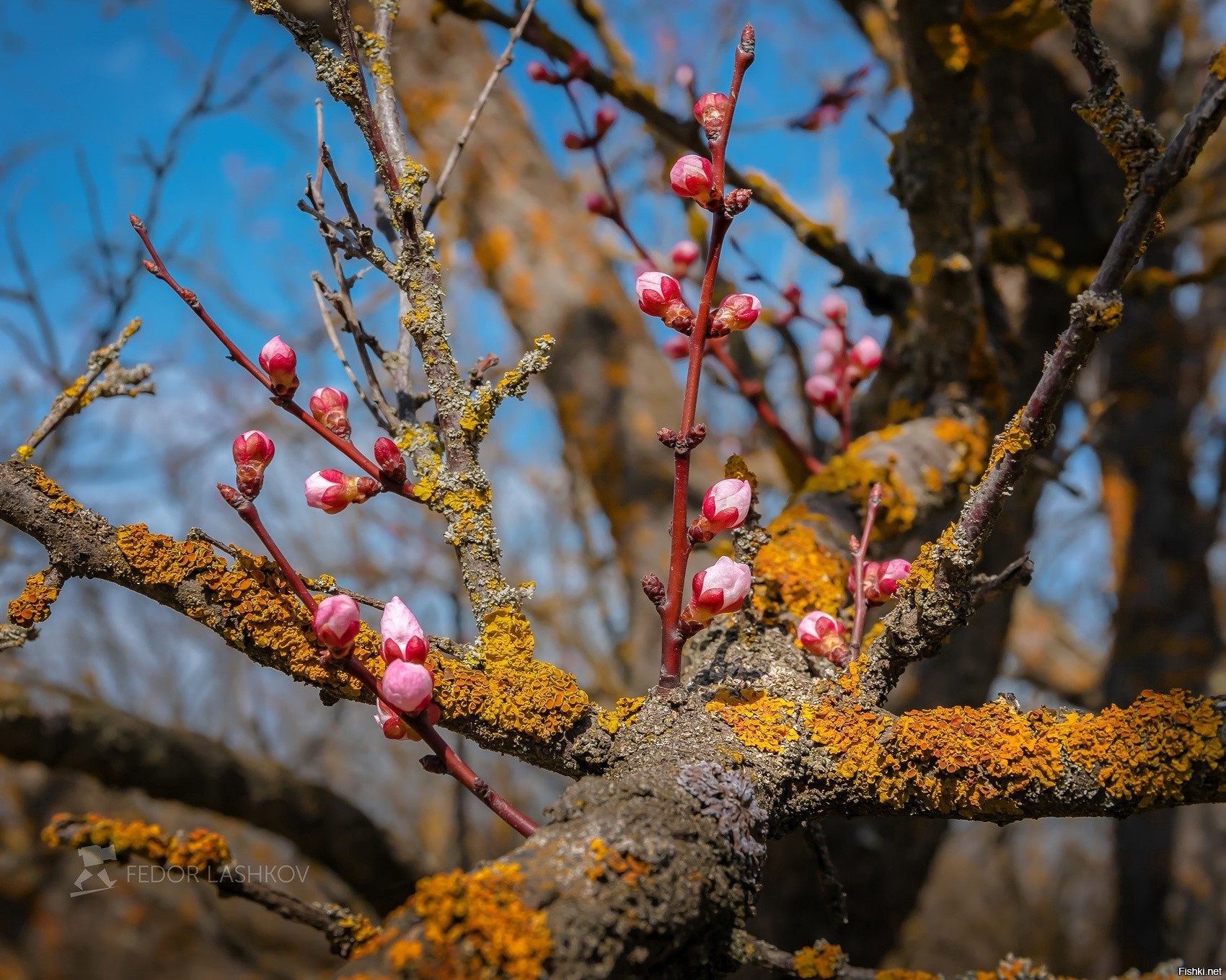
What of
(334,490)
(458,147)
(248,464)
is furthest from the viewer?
(458,147)

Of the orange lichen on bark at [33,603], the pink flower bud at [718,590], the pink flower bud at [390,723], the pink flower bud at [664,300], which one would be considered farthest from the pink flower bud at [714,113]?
the orange lichen on bark at [33,603]

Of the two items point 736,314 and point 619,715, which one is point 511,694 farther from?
point 736,314

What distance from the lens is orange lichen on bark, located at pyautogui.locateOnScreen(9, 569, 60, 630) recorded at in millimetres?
793

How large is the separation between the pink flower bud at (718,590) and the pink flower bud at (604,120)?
1.21 meters

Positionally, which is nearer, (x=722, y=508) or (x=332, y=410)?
(x=722, y=508)

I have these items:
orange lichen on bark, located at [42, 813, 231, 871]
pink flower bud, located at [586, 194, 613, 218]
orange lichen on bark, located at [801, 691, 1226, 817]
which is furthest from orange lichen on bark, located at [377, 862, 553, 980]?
pink flower bud, located at [586, 194, 613, 218]

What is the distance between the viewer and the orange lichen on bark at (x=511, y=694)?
90 centimetres

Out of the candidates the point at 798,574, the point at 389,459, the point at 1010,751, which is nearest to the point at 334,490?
the point at 389,459

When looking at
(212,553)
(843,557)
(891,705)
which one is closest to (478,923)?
(212,553)

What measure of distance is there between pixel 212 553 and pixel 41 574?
0.15m

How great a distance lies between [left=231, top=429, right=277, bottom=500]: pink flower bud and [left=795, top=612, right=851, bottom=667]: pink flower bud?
26.6 inches

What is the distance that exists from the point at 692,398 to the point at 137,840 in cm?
65

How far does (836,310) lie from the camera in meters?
1.71

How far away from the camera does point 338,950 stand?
0.77 metres
